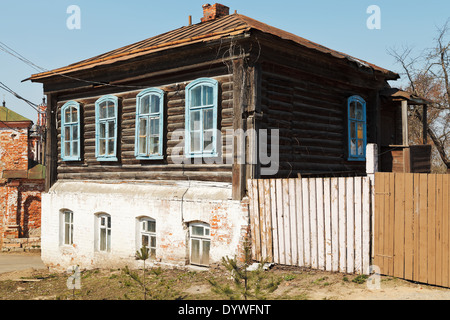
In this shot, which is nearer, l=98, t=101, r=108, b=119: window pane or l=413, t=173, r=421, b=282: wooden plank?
l=413, t=173, r=421, b=282: wooden plank

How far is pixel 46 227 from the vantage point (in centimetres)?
1437

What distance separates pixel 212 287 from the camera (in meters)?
8.05

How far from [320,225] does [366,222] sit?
93cm

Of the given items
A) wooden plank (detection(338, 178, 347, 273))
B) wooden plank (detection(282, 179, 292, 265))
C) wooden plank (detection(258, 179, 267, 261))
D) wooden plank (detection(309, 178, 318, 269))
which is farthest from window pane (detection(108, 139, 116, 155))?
wooden plank (detection(338, 178, 347, 273))

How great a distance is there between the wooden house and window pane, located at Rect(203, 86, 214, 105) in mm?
45

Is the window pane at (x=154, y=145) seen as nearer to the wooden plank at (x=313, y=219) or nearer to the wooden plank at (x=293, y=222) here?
the wooden plank at (x=293, y=222)

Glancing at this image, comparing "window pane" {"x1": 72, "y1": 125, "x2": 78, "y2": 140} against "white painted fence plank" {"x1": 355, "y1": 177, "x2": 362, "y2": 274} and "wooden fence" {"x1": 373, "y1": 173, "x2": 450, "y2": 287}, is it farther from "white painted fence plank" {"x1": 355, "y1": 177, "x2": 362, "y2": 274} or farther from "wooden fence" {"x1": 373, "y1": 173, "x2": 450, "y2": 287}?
"wooden fence" {"x1": 373, "y1": 173, "x2": 450, "y2": 287}

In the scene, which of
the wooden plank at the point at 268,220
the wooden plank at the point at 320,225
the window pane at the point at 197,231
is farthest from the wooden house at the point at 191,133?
the wooden plank at the point at 320,225

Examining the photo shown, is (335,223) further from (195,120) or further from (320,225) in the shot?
(195,120)

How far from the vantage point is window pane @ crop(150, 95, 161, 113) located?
1165 cm
